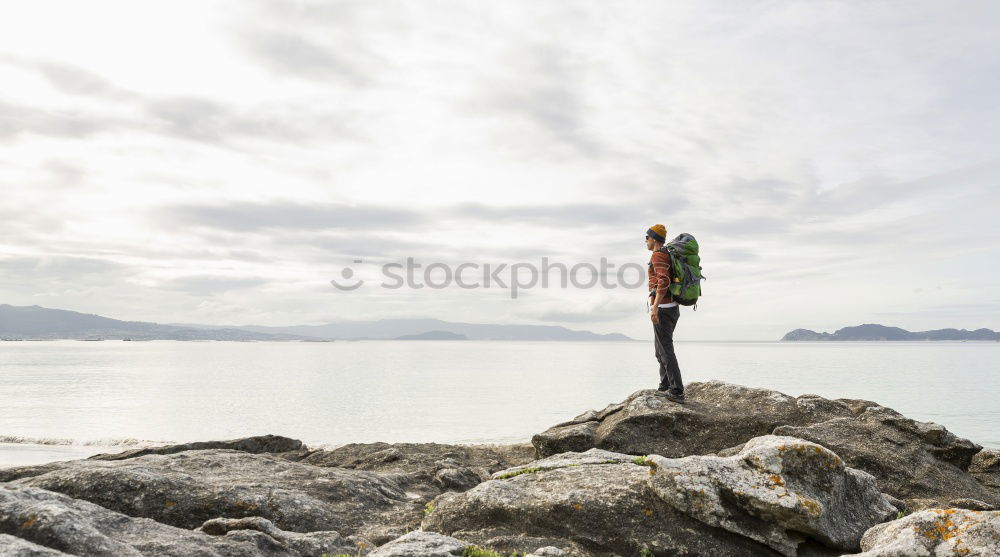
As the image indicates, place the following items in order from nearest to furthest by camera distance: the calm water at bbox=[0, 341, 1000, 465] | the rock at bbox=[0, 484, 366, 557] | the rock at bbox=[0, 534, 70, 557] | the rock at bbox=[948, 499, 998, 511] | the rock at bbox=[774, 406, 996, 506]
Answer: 1. the rock at bbox=[0, 534, 70, 557]
2. the rock at bbox=[0, 484, 366, 557]
3. the rock at bbox=[948, 499, 998, 511]
4. the rock at bbox=[774, 406, 996, 506]
5. the calm water at bbox=[0, 341, 1000, 465]

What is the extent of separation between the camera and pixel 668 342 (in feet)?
56.1

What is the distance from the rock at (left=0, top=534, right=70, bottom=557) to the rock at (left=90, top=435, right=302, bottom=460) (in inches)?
446

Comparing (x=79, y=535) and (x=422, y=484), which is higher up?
(x=79, y=535)

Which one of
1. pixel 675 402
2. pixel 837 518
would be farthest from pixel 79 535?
pixel 675 402

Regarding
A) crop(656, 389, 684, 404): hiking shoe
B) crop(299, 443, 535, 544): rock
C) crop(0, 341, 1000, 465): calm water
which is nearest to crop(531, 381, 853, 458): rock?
crop(656, 389, 684, 404): hiking shoe

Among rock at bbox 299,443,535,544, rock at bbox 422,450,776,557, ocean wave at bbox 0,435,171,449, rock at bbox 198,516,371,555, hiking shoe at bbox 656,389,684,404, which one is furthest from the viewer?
ocean wave at bbox 0,435,171,449

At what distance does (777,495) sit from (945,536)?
7.79ft

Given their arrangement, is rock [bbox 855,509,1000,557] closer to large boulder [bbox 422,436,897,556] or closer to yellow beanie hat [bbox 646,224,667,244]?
large boulder [bbox 422,436,897,556]

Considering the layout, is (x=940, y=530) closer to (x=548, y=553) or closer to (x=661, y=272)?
(x=548, y=553)

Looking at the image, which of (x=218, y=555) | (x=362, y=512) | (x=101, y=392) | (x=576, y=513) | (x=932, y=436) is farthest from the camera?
(x=101, y=392)

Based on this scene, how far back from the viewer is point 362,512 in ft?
36.9

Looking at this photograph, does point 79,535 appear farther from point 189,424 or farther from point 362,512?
point 189,424

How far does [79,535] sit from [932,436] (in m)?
19.3

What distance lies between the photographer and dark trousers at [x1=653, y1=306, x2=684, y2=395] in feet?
55.5
